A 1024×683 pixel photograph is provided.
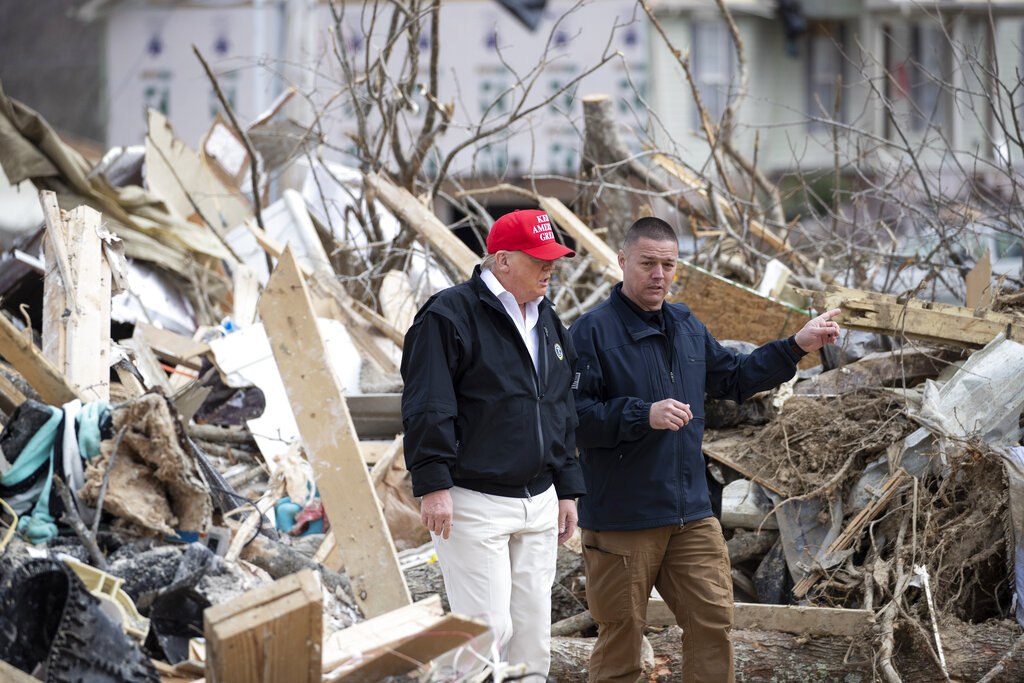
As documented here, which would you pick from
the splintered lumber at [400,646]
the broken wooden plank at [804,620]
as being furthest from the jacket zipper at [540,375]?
the broken wooden plank at [804,620]

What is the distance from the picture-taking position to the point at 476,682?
8.29 feet

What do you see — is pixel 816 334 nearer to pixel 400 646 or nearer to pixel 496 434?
pixel 496 434

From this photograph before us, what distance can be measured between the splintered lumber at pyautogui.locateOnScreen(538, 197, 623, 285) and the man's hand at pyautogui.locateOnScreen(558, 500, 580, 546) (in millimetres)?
2869

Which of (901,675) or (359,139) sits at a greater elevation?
(359,139)

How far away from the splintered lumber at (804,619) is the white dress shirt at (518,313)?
157cm

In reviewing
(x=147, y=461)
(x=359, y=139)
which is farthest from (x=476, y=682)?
(x=359, y=139)

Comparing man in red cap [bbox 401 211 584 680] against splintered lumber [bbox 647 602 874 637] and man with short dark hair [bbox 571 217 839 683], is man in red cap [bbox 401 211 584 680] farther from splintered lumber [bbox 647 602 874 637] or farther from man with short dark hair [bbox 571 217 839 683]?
splintered lumber [bbox 647 602 874 637]

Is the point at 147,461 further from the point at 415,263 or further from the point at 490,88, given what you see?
the point at 490,88

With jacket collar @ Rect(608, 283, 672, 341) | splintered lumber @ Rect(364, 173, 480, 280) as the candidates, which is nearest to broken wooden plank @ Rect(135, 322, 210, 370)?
splintered lumber @ Rect(364, 173, 480, 280)

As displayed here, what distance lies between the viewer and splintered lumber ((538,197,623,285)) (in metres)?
6.45

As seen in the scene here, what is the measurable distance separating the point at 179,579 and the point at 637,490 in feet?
5.79

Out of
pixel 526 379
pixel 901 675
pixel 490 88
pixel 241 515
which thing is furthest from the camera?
pixel 490 88

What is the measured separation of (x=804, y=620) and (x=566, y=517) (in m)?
1.47

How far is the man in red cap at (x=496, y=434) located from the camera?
3.16 meters
